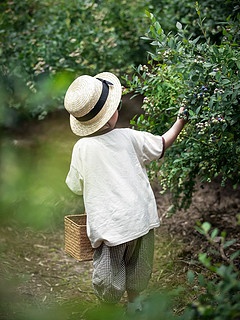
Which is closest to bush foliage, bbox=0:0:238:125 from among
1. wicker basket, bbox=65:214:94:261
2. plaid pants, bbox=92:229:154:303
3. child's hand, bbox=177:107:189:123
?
child's hand, bbox=177:107:189:123

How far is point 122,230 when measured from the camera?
2312 mm

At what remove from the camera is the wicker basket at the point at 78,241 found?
95.4 inches

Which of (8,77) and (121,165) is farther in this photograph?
(8,77)

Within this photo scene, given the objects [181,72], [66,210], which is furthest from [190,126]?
[66,210]

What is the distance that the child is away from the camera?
2.32m

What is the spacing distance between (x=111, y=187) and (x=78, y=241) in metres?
0.37

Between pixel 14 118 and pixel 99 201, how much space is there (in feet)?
9.97

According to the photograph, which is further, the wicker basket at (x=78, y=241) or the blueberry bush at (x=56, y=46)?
the blueberry bush at (x=56, y=46)

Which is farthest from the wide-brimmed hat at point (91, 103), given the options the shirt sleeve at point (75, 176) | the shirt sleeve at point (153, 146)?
the shirt sleeve at point (153, 146)

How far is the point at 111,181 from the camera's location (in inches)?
91.6

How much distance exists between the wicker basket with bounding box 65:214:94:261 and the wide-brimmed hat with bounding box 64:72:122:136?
0.52 m

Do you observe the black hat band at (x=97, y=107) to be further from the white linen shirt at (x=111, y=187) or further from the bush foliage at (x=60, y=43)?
the bush foliage at (x=60, y=43)

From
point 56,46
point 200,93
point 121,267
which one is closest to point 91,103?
point 200,93

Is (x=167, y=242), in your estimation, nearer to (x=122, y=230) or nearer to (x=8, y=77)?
(x=122, y=230)
